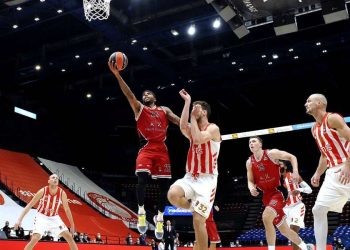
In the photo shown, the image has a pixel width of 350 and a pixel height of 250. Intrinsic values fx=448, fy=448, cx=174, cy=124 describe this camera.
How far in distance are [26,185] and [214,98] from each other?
12014mm

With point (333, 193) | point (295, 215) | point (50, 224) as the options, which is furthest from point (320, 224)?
point (50, 224)

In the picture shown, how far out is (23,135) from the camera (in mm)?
26531

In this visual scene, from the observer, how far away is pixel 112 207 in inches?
1072

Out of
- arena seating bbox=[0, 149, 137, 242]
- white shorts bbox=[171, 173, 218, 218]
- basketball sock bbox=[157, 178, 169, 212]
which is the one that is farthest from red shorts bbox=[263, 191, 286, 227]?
arena seating bbox=[0, 149, 137, 242]

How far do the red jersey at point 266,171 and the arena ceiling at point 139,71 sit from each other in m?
8.11

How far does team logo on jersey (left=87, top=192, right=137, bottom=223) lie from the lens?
87.3ft

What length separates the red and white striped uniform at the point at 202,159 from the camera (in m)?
5.64

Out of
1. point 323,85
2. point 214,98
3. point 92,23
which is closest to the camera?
point 92,23

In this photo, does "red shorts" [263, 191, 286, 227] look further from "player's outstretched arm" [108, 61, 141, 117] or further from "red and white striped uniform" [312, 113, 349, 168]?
"player's outstretched arm" [108, 61, 141, 117]

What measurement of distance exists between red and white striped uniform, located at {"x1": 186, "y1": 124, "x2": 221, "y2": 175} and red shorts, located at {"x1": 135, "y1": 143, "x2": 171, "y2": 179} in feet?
3.45

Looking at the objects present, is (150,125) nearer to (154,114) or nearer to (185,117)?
(154,114)

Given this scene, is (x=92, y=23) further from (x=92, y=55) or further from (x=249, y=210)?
(x=249, y=210)

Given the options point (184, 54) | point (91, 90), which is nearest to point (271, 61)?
point (184, 54)

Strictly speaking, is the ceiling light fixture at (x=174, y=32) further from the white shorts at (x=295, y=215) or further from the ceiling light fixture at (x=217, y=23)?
the white shorts at (x=295, y=215)
